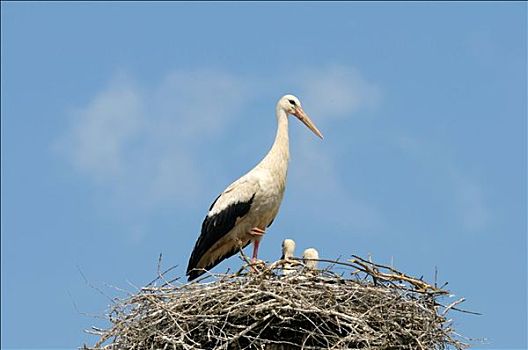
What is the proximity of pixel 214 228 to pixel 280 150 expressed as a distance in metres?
0.94

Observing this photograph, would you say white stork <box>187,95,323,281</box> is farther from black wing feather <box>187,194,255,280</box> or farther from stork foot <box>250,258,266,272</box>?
stork foot <box>250,258,266,272</box>

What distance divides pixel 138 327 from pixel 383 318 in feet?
5.73

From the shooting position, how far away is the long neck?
11742 mm

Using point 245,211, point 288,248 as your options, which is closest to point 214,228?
point 245,211

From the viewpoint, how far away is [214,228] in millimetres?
11758

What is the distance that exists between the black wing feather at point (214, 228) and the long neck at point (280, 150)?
0.40 meters

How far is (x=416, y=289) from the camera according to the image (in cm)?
938

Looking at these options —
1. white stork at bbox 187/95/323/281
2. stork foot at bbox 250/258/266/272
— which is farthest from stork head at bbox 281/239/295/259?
stork foot at bbox 250/258/266/272

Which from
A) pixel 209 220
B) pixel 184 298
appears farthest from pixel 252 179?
pixel 184 298

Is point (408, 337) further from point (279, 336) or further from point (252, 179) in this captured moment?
point (252, 179)

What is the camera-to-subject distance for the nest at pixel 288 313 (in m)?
8.84

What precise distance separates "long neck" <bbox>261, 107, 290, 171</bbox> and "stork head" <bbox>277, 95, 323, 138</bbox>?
0.12 m

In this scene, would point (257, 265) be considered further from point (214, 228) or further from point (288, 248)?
point (214, 228)

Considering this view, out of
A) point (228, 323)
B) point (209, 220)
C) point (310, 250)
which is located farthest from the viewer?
point (209, 220)
